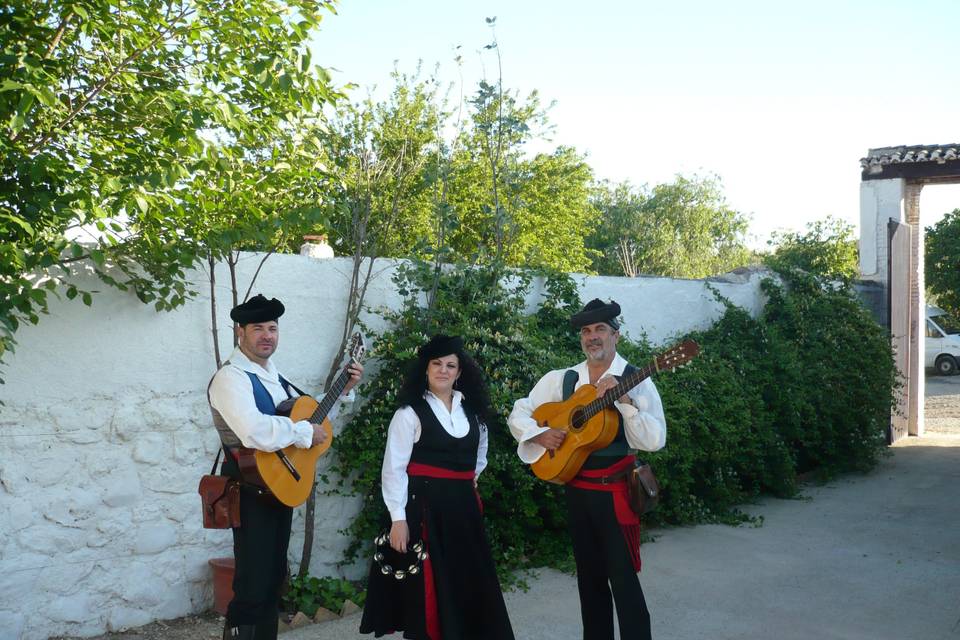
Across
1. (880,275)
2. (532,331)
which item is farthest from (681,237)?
(532,331)

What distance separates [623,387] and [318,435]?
141cm

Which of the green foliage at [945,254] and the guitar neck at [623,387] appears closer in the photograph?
the guitar neck at [623,387]

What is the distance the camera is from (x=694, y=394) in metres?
7.45

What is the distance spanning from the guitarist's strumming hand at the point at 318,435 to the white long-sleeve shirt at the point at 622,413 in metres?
0.94

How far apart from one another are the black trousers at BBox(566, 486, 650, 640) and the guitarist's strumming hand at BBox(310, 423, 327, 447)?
118cm

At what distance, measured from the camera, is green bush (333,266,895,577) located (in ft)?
19.0

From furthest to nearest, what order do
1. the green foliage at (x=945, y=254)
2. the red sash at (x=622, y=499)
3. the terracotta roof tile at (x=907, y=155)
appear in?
the green foliage at (x=945, y=254) → the terracotta roof tile at (x=907, y=155) → the red sash at (x=622, y=499)

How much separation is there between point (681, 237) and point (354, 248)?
99.8 feet

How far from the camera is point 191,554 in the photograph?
16.6 feet

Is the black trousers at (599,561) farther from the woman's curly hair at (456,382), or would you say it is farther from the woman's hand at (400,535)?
the woman's hand at (400,535)

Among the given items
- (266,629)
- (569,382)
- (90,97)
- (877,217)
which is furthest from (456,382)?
(877,217)

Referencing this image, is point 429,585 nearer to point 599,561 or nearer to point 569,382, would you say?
point 599,561

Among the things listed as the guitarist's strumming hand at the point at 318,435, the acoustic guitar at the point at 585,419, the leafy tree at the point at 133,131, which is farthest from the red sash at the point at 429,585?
the leafy tree at the point at 133,131

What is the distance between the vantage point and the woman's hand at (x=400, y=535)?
3941mm
